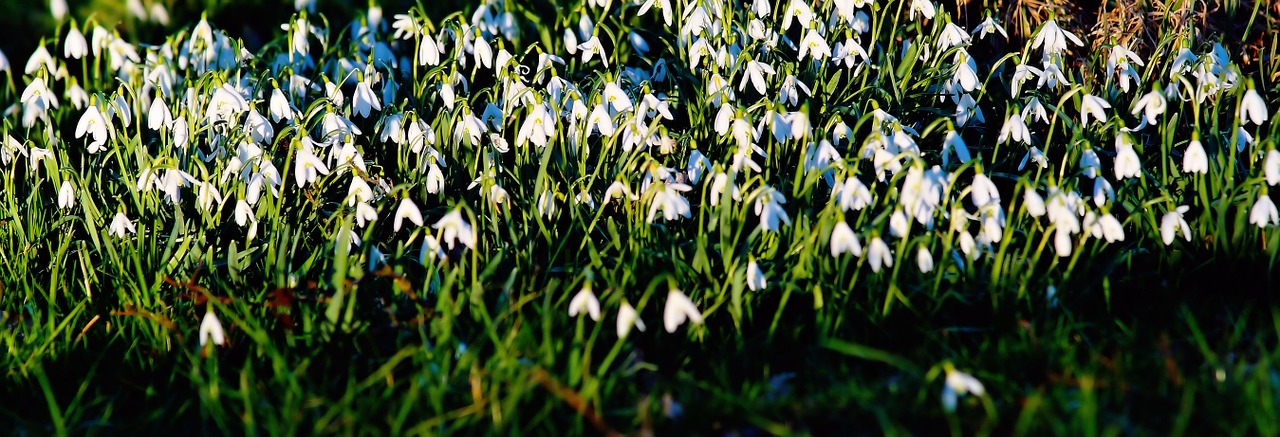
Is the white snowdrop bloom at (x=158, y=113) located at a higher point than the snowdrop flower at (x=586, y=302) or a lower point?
higher

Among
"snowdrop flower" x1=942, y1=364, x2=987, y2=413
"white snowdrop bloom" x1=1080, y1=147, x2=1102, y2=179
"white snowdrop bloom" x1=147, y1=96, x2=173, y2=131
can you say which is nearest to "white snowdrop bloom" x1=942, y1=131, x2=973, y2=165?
"white snowdrop bloom" x1=1080, y1=147, x2=1102, y2=179

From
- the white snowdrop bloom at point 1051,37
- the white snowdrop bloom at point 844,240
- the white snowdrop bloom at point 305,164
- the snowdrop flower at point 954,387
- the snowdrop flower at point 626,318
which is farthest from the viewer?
the white snowdrop bloom at point 1051,37

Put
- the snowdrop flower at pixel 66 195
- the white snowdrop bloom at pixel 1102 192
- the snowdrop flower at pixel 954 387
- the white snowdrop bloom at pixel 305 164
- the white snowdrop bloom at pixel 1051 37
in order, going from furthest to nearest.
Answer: the white snowdrop bloom at pixel 1051 37 < the snowdrop flower at pixel 66 195 < the white snowdrop bloom at pixel 305 164 < the white snowdrop bloom at pixel 1102 192 < the snowdrop flower at pixel 954 387

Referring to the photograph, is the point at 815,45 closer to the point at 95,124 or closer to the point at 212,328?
the point at 212,328

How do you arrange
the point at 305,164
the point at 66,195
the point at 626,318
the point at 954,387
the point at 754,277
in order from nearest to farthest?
the point at 954,387 < the point at 626,318 < the point at 754,277 < the point at 305,164 < the point at 66,195

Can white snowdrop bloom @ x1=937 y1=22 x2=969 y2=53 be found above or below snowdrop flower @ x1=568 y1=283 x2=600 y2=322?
above

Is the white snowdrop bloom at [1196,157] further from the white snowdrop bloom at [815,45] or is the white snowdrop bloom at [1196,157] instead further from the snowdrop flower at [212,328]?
the snowdrop flower at [212,328]

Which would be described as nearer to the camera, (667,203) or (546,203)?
(667,203)

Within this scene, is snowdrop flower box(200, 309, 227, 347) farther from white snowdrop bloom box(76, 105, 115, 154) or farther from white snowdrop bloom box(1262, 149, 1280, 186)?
white snowdrop bloom box(1262, 149, 1280, 186)

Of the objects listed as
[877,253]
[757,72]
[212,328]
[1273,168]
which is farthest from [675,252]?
[1273,168]

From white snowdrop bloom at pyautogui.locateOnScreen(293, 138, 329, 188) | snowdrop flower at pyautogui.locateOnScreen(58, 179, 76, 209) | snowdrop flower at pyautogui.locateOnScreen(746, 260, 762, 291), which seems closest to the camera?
snowdrop flower at pyautogui.locateOnScreen(746, 260, 762, 291)

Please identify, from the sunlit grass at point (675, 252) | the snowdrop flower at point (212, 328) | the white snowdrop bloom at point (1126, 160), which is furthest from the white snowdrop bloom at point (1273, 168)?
the snowdrop flower at point (212, 328)

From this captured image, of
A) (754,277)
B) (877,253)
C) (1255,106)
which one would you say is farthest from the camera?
(1255,106)

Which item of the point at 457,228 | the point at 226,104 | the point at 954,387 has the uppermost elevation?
the point at 226,104
